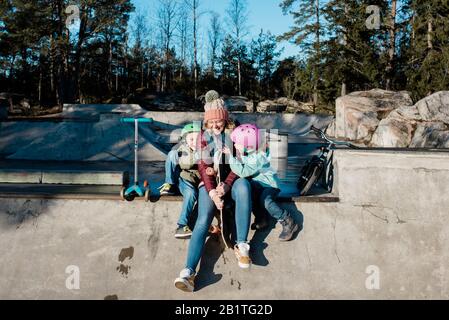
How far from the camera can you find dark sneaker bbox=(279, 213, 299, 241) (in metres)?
3.54

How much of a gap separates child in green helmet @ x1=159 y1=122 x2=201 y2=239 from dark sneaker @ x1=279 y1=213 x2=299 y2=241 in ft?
2.69

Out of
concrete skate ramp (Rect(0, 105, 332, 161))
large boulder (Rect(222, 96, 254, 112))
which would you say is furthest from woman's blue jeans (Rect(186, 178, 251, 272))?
large boulder (Rect(222, 96, 254, 112))

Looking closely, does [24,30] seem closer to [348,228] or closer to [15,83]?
[15,83]

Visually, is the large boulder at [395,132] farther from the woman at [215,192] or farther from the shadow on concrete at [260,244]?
the woman at [215,192]

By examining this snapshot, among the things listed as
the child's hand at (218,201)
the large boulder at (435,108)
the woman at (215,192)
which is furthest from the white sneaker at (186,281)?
the large boulder at (435,108)

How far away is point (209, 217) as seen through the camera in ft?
10.9

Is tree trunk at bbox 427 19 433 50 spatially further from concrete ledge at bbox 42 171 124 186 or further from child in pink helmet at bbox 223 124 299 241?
concrete ledge at bbox 42 171 124 186

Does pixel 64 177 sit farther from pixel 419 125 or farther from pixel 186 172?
pixel 419 125

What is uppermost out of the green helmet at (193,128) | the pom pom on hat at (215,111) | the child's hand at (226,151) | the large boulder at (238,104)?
the large boulder at (238,104)

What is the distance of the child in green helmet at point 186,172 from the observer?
11.5 feet

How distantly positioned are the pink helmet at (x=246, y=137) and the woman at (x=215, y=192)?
98mm

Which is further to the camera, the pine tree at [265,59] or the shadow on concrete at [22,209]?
the pine tree at [265,59]
